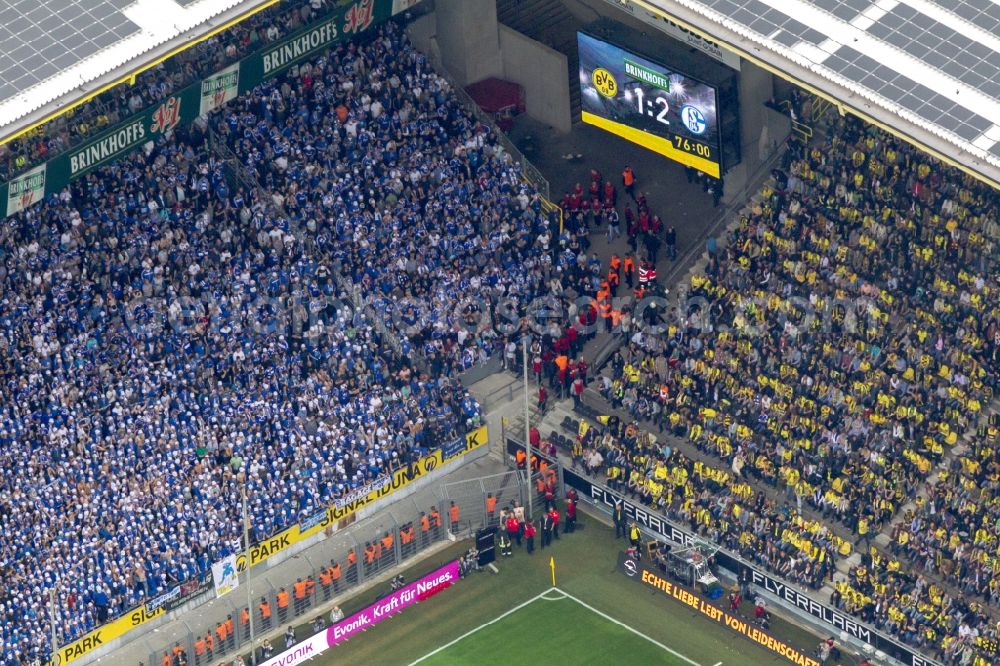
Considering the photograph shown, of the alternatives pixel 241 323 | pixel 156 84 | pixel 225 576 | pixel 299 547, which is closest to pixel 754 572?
pixel 299 547

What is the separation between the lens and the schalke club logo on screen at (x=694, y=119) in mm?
80062

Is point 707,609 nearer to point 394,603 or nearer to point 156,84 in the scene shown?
point 394,603

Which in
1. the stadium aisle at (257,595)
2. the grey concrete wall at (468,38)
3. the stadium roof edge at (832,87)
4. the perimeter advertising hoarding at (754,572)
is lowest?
the stadium aisle at (257,595)

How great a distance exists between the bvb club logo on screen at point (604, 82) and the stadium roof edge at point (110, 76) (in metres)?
12.7

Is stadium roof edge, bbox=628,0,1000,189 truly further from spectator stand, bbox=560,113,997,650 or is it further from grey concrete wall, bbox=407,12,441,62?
grey concrete wall, bbox=407,12,441,62

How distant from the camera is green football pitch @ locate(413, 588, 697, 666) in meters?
74.0

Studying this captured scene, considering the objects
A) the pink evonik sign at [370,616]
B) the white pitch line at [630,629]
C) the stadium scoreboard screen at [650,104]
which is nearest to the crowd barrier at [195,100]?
the stadium scoreboard screen at [650,104]

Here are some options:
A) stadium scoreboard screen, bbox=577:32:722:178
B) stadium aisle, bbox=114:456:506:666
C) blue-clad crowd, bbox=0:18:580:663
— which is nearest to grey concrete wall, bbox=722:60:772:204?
stadium scoreboard screen, bbox=577:32:722:178

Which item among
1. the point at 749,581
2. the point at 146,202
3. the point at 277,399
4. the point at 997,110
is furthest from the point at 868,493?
the point at 146,202

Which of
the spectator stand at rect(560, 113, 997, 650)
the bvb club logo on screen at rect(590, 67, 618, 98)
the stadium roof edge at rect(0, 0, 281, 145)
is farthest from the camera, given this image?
the bvb club logo on screen at rect(590, 67, 618, 98)

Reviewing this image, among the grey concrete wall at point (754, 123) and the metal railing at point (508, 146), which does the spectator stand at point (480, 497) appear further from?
the grey concrete wall at point (754, 123)

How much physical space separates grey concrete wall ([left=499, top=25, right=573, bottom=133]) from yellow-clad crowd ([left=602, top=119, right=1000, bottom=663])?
9.32m

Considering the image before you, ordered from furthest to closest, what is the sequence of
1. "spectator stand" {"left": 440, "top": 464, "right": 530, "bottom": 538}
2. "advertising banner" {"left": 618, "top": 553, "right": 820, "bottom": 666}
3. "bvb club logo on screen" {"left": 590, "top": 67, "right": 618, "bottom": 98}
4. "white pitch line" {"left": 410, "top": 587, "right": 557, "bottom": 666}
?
A: "bvb club logo on screen" {"left": 590, "top": 67, "right": 618, "bottom": 98} < "spectator stand" {"left": 440, "top": 464, "right": 530, "bottom": 538} < "white pitch line" {"left": 410, "top": 587, "right": 557, "bottom": 666} < "advertising banner" {"left": 618, "top": 553, "right": 820, "bottom": 666}

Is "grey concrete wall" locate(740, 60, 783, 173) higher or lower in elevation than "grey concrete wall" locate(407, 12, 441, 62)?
higher
